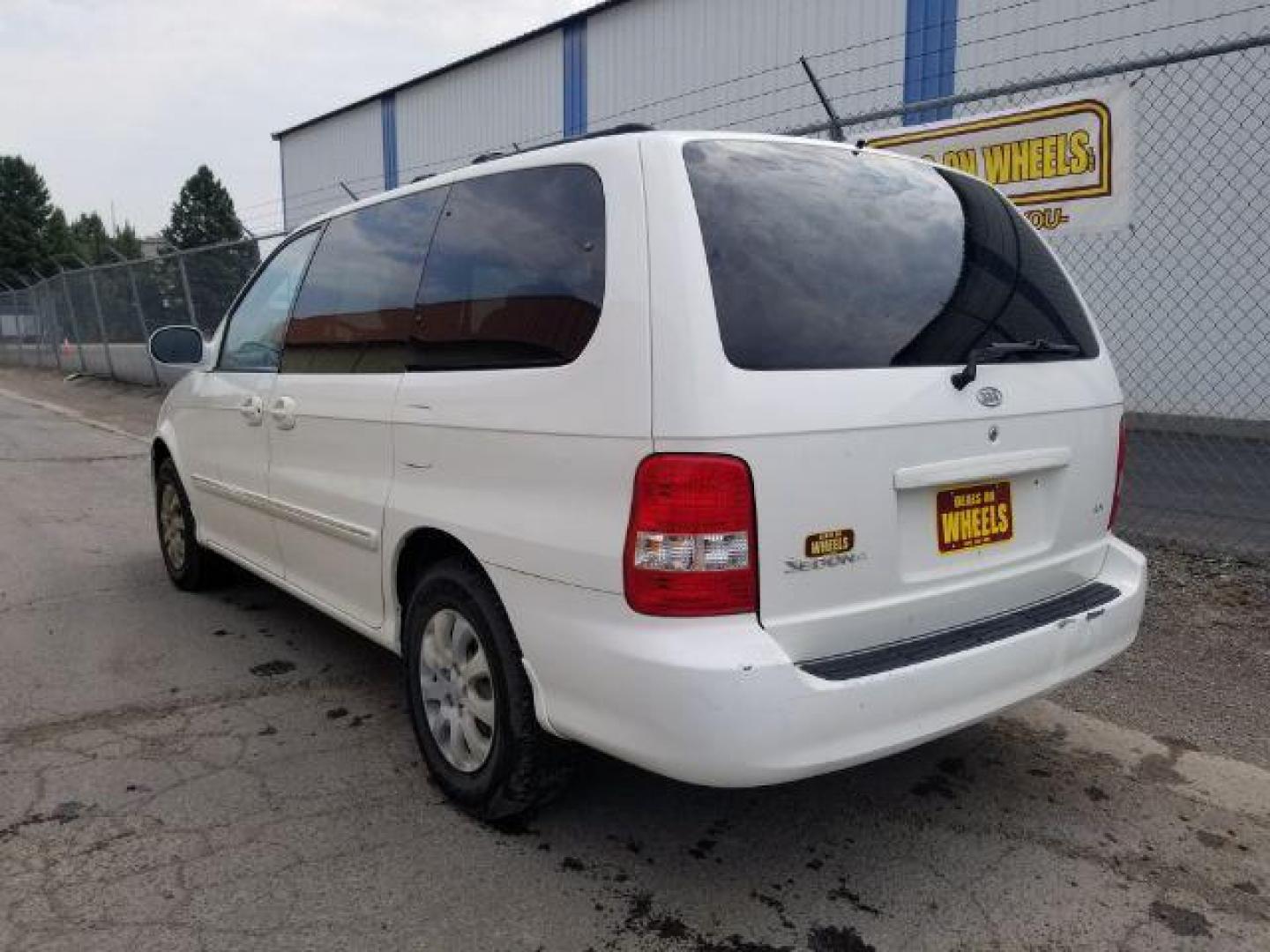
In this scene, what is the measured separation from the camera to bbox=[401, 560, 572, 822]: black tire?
→ 8.77 feet

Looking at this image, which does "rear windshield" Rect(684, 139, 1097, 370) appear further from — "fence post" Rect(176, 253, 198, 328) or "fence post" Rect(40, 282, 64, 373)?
"fence post" Rect(40, 282, 64, 373)

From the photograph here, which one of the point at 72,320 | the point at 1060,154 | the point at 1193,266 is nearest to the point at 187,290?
the point at 72,320

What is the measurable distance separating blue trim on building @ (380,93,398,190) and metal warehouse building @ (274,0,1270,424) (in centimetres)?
662

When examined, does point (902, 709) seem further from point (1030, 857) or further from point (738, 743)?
point (1030, 857)

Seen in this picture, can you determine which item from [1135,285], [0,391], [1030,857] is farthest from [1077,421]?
[0,391]

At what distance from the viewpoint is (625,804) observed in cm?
302

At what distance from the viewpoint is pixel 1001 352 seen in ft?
8.91

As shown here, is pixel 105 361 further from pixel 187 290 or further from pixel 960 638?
pixel 960 638

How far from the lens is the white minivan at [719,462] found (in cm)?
223

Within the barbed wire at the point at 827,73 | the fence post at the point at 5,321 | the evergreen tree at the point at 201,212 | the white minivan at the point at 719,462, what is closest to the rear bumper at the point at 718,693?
the white minivan at the point at 719,462

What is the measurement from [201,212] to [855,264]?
90253mm

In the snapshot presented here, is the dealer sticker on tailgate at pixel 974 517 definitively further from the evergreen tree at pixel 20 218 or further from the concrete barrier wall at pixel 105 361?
the evergreen tree at pixel 20 218

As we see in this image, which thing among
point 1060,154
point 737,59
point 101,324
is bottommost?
point 101,324

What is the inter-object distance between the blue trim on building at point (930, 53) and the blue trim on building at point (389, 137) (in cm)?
1366
